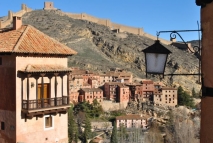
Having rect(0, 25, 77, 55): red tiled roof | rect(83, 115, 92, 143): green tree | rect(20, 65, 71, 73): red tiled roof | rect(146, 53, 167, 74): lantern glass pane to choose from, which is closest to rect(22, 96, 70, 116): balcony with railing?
rect(20, 65, 71, 73): red tiled roof

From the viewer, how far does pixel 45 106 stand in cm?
974

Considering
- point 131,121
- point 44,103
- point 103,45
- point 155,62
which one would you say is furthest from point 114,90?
point 155,62

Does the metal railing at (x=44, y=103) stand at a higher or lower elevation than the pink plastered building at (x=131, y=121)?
higher

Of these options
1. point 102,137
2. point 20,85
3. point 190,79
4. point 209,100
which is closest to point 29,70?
point 20,85

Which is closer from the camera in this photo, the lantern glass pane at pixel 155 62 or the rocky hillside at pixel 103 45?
the lantern glass pane at pixel 155 62

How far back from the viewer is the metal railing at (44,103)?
9383 mm

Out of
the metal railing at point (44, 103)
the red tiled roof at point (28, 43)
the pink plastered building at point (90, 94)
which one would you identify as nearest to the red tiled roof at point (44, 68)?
the red tiled roof at point (28, 43)

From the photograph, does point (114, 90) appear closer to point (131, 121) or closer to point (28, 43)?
point (131, 121)

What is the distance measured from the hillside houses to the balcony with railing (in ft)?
141

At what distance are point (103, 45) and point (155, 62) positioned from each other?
278 ft

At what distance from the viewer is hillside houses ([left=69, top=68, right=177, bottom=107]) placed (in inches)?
2143

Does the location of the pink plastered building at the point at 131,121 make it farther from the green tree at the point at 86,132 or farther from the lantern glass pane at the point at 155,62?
the lantern glass pane at the point at 155,62

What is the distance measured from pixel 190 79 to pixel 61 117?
7331 centimetres

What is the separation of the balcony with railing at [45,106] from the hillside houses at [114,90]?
42956 millimetres
